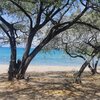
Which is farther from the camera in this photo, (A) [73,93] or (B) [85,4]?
(B) [85,4]

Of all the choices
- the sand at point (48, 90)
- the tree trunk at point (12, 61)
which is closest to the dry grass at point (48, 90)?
the sand at point (48, 90)

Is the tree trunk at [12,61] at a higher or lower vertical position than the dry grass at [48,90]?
higher

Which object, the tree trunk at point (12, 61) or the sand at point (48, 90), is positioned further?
the tree trunk at point (12, 61)

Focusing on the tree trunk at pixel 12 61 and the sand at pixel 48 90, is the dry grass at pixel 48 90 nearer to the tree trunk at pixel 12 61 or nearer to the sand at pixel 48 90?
the sand at pixel 48 90

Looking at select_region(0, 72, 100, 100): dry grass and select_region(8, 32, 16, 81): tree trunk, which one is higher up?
select_region(8, 32, 16, 81): tree trunk

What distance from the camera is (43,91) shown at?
39.9ft

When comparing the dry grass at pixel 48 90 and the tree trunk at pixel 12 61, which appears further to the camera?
the tree trunk at pixel 12 61

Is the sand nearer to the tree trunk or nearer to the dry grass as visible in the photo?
the dry grass

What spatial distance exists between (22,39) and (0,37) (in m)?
1.13

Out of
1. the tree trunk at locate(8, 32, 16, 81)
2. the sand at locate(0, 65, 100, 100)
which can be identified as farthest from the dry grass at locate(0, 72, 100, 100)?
the tree trunk at locate(8, 32, 16, 81)

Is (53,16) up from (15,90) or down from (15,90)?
up

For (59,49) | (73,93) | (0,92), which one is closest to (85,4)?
(73,93)

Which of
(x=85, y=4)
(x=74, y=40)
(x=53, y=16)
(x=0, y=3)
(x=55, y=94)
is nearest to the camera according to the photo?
(x=55, y=94)

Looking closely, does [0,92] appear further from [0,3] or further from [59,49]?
[59,49]
